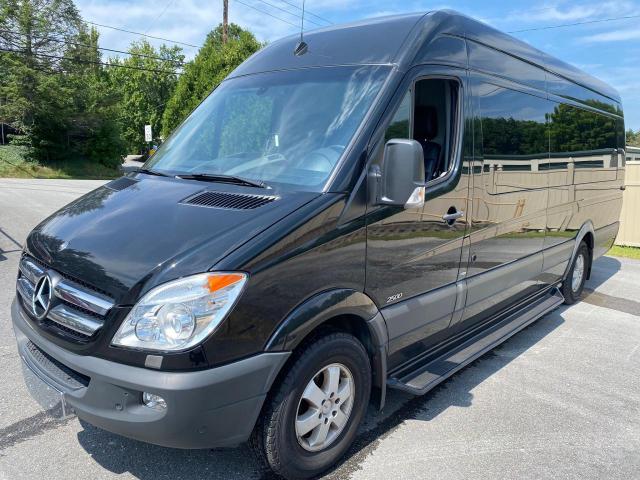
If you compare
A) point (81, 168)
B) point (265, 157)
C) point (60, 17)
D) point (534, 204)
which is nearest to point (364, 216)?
point (265, 157)

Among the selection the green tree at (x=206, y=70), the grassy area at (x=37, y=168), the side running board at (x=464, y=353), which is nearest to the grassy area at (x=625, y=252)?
the side running board at (x=464, y=353)

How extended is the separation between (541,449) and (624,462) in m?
0.47

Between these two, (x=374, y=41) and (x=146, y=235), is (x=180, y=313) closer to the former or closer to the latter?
(x=146, y=235)

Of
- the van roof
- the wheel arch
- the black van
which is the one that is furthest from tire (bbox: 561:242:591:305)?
the van roof

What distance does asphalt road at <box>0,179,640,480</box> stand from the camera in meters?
3.05

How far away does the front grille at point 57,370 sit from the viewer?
2.60 m

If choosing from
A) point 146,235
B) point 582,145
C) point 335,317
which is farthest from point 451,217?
point 582,145

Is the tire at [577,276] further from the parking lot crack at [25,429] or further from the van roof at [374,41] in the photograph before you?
the parking lot crack at [25,429]

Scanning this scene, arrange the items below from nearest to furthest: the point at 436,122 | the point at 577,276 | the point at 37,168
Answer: the point at 436,122 < the point at 577,276 < the point at 37,168

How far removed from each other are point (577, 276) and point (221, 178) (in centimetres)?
528

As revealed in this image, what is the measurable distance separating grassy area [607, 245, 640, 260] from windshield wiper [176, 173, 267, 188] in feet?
32.0

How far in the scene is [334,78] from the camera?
340cm

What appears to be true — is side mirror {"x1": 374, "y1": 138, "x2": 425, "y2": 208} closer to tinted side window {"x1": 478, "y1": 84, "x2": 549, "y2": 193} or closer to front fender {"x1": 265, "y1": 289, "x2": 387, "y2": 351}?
front fender {"x1": 265, "y1": 289, "x2": 387, "y2": 351}

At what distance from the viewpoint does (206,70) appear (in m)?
28.7
